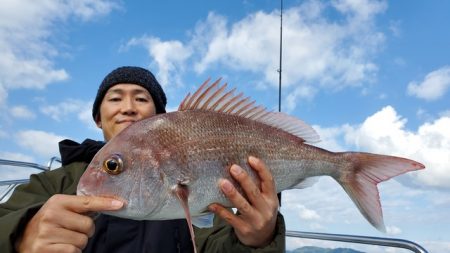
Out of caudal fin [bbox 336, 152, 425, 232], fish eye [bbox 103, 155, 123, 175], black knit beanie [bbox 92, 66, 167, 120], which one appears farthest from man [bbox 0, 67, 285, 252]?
caudal fin [bbox 336, 152, 425, 232]

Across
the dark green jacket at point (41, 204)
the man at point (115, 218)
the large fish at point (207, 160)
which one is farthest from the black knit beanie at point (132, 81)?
the large fish at point (207, 160)

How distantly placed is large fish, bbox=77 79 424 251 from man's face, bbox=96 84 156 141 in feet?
4.24

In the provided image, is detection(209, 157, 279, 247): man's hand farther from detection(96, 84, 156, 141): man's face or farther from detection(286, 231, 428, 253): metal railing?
detection(286, 231, 428, 253): metal railing

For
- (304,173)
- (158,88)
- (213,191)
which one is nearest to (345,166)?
(304,173)

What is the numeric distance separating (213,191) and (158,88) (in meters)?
2.23

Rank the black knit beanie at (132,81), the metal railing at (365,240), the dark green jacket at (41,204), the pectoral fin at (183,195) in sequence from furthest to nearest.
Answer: the black knit beanie at (132,81) → the metal railing at (365,240) → the dark green jacket at (41,204) → the pectoral fin at (183,195)

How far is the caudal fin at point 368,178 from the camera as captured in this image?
2.36m

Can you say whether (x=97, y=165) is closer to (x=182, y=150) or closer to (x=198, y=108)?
(x=182, y=150)

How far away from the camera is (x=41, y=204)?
2055 mm

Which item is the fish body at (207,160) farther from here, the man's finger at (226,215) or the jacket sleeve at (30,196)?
the jacket sleeve at (30,196)

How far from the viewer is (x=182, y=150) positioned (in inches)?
78.4

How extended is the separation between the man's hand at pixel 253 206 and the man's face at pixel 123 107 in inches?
59.5

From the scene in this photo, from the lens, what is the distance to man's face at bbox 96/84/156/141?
11.0 ft

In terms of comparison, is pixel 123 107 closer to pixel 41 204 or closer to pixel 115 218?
pixel 115 218
